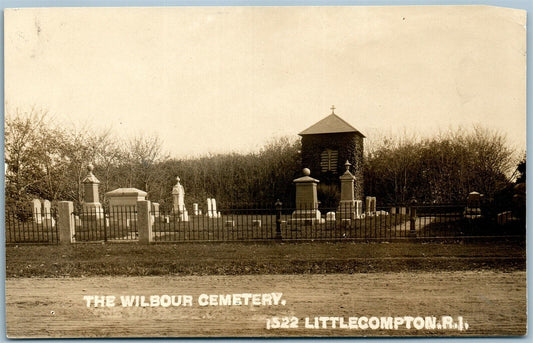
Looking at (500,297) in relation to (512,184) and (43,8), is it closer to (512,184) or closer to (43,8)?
(512,184)

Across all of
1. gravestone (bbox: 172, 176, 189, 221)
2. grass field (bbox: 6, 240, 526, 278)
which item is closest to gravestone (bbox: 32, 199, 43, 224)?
grass field (bbox: 6, 240, 526, 278)

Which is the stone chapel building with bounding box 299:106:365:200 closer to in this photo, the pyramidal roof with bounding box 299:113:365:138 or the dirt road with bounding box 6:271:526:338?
the pyramidal roof with bounding box 299:113:365:138

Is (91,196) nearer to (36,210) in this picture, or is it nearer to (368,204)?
(36,210)

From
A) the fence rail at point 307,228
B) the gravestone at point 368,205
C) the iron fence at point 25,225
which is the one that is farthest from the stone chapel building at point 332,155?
the iron fence at point 25,225

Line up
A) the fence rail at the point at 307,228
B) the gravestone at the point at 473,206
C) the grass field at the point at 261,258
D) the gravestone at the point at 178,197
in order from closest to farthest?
the grass field at the point at 261,258, the fence rail at the point at 307,228, the gravestone at the point at 473,206, the gravestone at the point at 178,197

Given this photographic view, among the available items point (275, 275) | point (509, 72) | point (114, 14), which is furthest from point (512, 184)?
point (114, 14)

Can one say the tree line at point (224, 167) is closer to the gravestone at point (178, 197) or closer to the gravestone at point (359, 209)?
the gravestone at point (178, 197)

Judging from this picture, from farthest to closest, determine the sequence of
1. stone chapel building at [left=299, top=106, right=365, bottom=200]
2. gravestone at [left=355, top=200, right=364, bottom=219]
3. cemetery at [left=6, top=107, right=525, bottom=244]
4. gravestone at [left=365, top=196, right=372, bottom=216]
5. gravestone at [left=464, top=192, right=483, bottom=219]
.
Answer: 1. gravestone at [left=355, top=200, right=364, bottom=219]
2. stone chapel building at [left=299, top=106, right=365, bottom=200]
3. gravestone at [left=365, top=196, right=372, bottom=216]
4. cemetery at [left=6, top=107, right=525, bottom=244]
5. gravestone at [left=464, top=192, right=483, bottom=219]
